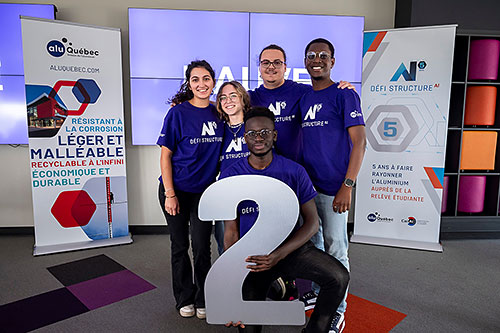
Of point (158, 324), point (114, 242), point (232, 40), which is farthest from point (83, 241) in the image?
point (232, 40)

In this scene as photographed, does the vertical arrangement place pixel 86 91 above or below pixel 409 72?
below

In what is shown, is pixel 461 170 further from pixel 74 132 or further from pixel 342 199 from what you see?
pixel 74 132

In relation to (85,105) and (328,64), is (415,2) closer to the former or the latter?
(328,64)

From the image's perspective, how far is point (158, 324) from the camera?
88.0 inches

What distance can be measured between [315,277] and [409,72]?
268cm

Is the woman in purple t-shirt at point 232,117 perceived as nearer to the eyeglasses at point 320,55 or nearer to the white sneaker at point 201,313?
the eyeglasses at point 320,55

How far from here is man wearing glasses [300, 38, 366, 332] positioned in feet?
6.51

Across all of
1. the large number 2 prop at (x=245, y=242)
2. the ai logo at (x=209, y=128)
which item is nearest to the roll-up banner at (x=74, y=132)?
the ai logo at (x=209, y=128)

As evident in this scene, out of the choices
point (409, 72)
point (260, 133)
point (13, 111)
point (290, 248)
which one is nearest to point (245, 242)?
point (290, 248)

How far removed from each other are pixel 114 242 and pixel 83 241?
0.96ft

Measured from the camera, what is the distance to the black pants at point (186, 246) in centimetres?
221

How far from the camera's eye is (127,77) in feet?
12.5

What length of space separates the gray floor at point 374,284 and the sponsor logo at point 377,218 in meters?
0.30

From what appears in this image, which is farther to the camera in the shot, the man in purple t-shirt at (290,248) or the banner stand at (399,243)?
the banner stand at (399,243)
